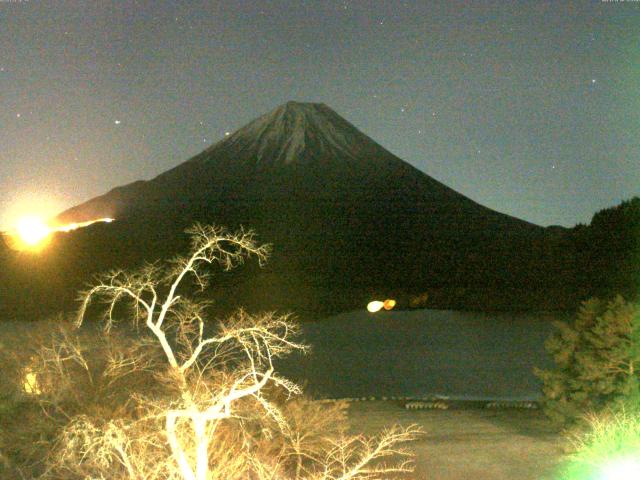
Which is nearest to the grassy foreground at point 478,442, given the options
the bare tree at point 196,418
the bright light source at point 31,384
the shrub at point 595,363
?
the shrub at point 595,363

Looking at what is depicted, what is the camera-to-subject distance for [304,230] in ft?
255

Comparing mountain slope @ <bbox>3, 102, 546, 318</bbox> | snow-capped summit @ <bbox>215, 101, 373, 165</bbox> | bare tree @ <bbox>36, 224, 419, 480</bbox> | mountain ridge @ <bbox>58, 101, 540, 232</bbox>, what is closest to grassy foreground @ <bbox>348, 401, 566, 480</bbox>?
bare tree @ <bbox>36, 224, 419, 480</bbox>

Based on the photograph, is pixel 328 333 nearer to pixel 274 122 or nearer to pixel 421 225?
pixel 421 225

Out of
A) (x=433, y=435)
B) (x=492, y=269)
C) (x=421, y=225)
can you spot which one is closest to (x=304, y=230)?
(x=421, y=225)

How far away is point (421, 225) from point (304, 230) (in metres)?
13.4

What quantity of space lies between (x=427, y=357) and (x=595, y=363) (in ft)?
58.2

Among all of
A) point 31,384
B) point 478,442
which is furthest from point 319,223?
point 31,384

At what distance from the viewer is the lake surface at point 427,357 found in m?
21.4

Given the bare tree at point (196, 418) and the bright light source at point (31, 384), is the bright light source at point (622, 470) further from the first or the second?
the bright light source at point (31, 384)

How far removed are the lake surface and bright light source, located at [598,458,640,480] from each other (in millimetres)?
4921

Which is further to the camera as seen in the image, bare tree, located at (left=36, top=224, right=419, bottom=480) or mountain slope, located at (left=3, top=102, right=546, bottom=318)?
mountain slope, located at (left=3, top=102, right=546, bottom=318)

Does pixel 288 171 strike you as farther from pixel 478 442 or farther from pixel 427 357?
pixel 478 442

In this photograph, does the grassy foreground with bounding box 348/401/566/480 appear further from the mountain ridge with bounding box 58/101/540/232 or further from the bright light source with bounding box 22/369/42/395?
the mountain ridge with bounding box 58/101/540/232

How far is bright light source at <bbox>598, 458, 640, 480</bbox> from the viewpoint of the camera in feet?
25.6
